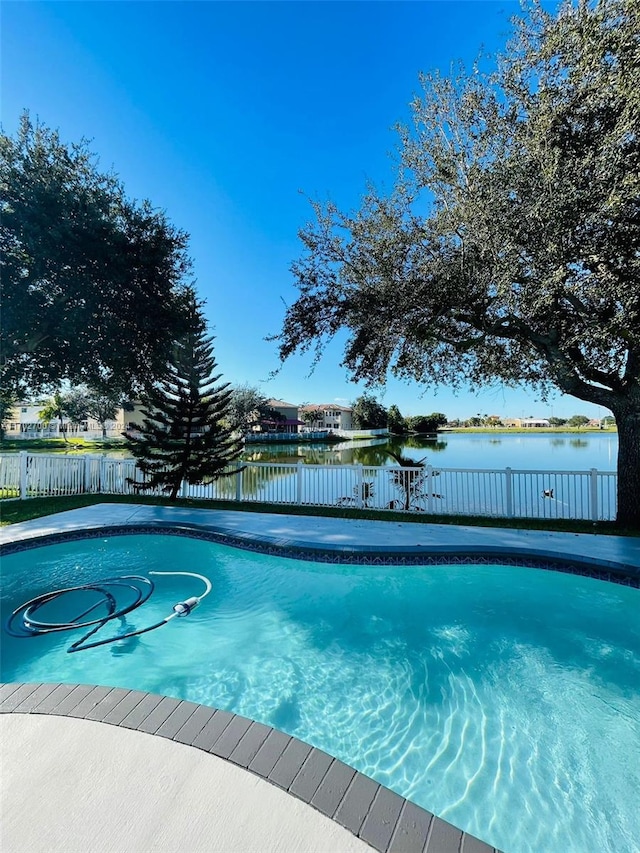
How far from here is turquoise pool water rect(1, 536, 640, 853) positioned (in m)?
2.31

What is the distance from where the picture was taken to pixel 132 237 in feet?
31.0

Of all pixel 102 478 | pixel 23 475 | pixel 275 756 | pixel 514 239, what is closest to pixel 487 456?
pixel 514 239

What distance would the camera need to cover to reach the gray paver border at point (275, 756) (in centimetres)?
158

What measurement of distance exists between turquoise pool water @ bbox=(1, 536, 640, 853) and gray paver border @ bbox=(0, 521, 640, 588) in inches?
5.2

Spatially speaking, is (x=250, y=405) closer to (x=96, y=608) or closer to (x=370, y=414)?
(x=370, y=414)

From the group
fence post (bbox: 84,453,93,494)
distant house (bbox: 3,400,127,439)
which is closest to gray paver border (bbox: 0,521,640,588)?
fence post (bbox: 84,453,93,494)

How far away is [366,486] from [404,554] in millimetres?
3347

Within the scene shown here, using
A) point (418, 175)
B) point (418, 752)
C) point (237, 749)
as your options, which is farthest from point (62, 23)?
point (418, 752)

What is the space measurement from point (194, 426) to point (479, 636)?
800 cm

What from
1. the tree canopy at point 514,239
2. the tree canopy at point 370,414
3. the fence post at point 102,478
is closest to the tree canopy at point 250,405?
the tree canopy at point 370,414

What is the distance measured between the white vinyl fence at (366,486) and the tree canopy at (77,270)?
101 inches

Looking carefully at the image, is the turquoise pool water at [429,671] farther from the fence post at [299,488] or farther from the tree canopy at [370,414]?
the tree canopy at [370,414]

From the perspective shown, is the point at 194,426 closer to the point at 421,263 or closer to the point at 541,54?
the point at 421,263

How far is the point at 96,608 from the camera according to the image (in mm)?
4496
